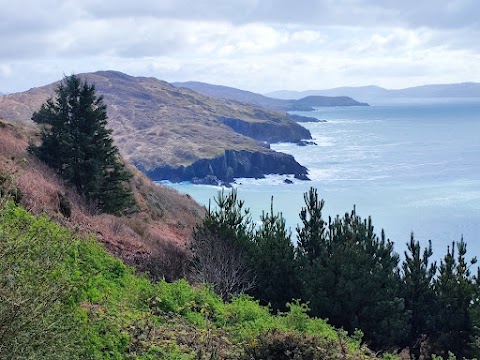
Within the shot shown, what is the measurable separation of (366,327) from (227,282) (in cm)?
507

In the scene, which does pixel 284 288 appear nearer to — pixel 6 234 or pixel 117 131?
A: pixel 6 234

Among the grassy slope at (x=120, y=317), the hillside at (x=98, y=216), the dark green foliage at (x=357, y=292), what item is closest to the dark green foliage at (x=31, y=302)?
the grassy slope at (x=120, y=317)

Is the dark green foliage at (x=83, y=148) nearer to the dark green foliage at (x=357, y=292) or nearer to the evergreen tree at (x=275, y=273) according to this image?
the evergreen tree at (x=275, y=273)

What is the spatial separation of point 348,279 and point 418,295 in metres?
3.91

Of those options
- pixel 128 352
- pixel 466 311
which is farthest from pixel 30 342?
pixel 466 311

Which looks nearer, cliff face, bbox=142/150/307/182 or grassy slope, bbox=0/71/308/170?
cliff face, bbox=142/150/307/182

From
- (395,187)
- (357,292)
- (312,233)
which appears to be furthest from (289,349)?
(395,187)

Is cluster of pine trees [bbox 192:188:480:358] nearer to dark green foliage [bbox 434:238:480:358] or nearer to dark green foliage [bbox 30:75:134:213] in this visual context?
dark green foliage [bbox 434:238:480:358]

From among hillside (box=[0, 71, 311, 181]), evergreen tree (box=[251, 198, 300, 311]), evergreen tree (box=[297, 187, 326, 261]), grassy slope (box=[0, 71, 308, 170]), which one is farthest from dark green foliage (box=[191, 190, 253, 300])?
grassy slope (box=[0, 71, 308, 170])

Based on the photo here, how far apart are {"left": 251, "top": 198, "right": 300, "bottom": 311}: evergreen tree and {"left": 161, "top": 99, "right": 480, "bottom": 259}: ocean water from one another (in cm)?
3219

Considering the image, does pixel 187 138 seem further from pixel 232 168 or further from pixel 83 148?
pixel 83 148

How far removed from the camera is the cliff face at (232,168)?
120 metres

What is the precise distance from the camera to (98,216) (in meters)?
23.5

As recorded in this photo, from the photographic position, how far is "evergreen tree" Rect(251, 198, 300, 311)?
66.8ft
